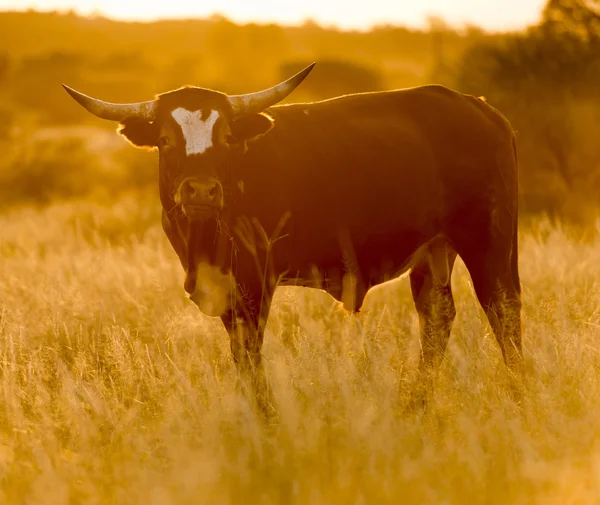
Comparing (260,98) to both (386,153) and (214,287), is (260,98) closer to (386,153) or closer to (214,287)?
(386,153)

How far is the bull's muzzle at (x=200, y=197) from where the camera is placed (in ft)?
16.1

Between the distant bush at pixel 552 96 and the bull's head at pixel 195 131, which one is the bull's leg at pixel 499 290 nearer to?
the bull's head at pixel 195 131

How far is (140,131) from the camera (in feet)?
17.8

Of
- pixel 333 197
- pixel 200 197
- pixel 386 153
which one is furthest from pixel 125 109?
pixel 386 153

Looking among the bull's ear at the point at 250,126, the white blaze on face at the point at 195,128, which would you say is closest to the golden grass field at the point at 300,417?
the bull's ear at the point at 250,126

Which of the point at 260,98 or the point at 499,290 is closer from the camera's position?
the point at 260,98

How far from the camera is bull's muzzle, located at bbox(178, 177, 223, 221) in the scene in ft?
16.1

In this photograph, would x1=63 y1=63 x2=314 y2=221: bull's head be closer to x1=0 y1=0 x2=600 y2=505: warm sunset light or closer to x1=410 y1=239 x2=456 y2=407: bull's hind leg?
x1=0 y1=0 x2=600 y2=505: warm sunset light

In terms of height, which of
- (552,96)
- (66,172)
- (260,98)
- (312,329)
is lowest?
(66,172)

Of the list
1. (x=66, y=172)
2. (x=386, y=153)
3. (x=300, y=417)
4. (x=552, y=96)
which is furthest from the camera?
(x=66, y=172)

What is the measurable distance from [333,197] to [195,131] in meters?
0.94

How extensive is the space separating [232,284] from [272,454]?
153 cm

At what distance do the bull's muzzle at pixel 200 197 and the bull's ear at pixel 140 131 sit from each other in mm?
567

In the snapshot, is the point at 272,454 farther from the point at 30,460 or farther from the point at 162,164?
the point at 162,164
